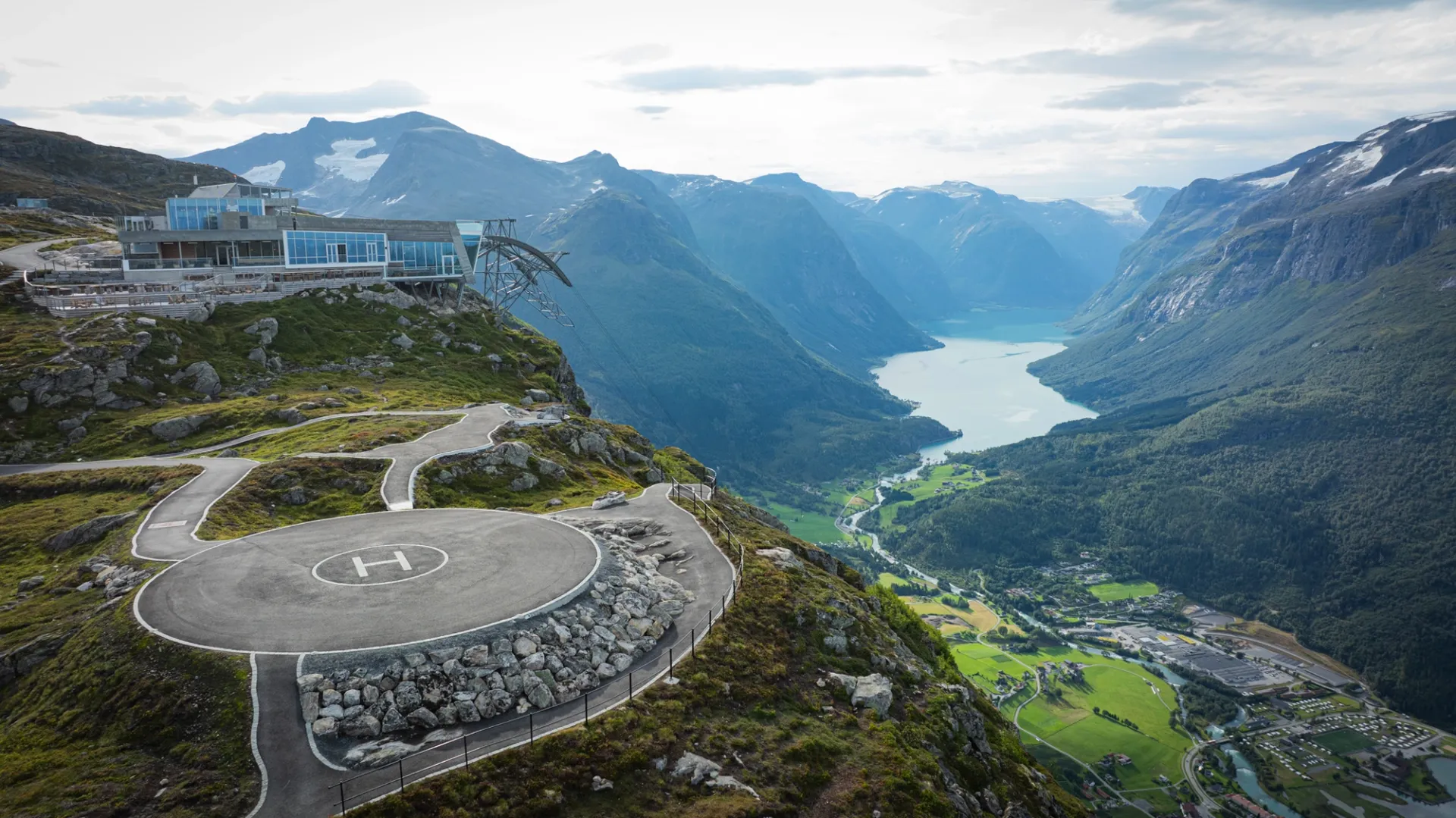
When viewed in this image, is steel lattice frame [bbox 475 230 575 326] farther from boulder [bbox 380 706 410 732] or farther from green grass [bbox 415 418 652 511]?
boulder [bbox 380 706 410 732]

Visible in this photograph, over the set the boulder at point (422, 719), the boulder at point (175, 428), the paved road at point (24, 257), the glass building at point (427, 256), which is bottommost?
the boulder at point (422, 719)

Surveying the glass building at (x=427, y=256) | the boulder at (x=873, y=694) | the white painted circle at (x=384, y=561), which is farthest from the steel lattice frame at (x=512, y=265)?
the boulder at (x=873, y=694)

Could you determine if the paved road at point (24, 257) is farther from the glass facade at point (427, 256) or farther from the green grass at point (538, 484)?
the green grass at point (538, 484)

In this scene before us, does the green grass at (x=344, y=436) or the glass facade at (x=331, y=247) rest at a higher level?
the glass facade at (x=331, y=247)

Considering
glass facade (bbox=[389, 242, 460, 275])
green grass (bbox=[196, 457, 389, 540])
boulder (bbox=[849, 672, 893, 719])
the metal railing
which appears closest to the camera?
the metal railing

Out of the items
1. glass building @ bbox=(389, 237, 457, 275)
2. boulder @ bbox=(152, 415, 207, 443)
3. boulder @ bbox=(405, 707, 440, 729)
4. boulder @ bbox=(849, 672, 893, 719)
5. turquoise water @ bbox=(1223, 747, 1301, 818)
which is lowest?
turquoise water @ bbox=(1223, 747, 1301, 818)

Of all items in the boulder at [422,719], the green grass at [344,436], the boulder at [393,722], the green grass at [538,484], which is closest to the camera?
the boulder at [393,722]

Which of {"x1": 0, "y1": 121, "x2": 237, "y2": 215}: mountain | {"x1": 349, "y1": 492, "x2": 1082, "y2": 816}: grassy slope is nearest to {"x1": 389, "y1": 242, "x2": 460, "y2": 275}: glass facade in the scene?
{"x1": 349, "y1": 492, "x2": 1082, "y2": 816}: grassy slope
